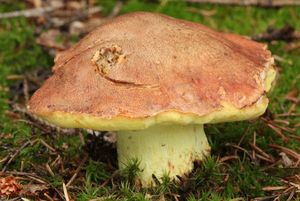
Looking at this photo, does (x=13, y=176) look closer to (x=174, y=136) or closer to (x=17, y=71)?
(x=174, y=136)

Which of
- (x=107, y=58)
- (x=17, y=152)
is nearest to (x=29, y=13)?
(x=17, y=152)

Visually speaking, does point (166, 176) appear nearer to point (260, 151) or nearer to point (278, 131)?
point (260, 151)

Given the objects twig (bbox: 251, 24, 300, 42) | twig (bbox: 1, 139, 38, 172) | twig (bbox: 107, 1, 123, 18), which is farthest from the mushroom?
twig (bbox: 107, 1, 123, 18)

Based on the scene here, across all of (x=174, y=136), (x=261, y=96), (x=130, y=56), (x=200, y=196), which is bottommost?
(x=200, y=196)

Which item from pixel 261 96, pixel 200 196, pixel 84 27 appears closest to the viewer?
pixel 261 96

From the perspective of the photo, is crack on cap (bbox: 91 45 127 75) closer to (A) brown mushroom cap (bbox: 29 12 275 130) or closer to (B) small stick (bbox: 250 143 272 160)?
(A) brown mushroom cap (bbox: 29 12 275 130)

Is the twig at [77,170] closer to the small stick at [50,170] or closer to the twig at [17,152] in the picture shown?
the small stick at [50,170]

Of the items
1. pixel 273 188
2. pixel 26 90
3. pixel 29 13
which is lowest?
pixel 273 188

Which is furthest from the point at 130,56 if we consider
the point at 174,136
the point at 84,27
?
the point at 84,27
